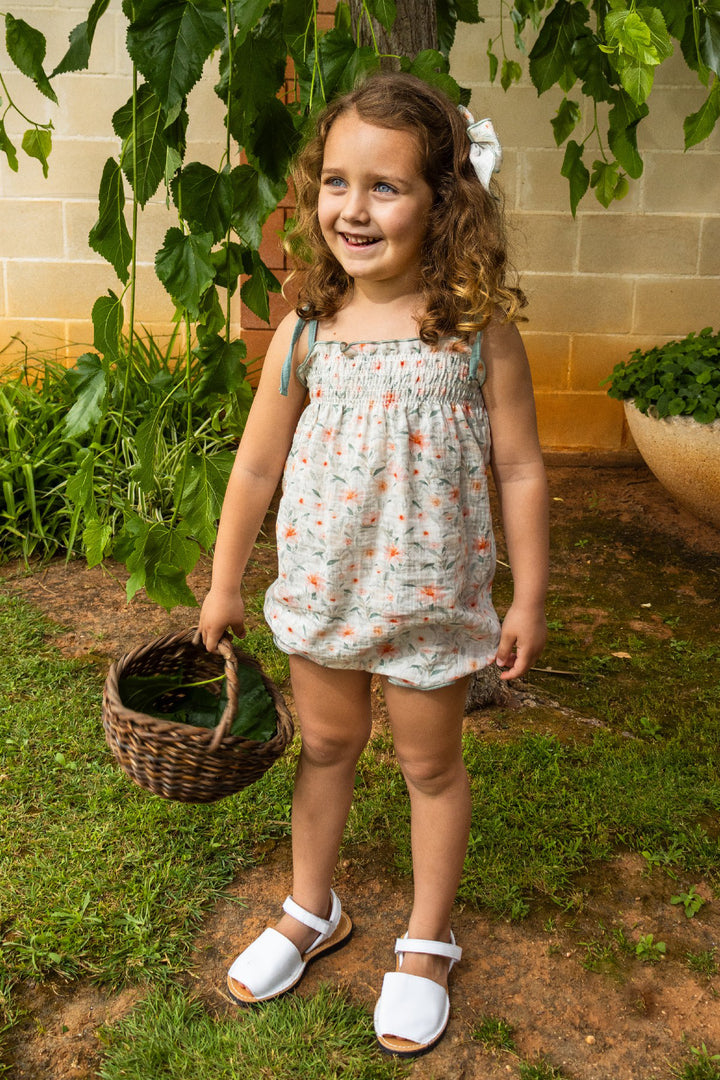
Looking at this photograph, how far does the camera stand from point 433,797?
1598mm

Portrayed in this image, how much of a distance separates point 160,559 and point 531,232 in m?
2.83

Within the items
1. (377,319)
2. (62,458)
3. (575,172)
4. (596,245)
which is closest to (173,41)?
(377,319)

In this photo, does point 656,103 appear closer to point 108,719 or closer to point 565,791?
point 565,791

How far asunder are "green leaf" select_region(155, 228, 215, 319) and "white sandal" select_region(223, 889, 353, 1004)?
1.04 metres

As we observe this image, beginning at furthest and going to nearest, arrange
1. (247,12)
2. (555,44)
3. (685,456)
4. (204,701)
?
(685,456), (555,44), (204,701), (247,12)

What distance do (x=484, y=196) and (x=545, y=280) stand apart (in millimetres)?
2729

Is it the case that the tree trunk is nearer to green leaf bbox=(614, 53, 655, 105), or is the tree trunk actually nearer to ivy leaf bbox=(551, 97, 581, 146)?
ivy leaf bbox=(551, 97, 581, 146)

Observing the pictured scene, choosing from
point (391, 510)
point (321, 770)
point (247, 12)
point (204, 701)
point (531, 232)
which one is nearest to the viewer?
point (247, 12)

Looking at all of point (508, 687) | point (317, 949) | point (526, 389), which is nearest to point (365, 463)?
point (526, 389)

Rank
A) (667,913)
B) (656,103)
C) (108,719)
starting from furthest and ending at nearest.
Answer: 1. (656,103)
2. (667,913)
3. (108,719)

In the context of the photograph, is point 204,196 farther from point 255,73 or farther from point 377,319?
point 377,319

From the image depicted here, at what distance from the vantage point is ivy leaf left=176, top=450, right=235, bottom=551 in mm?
1709

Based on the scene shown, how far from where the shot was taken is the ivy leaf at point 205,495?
1709mm

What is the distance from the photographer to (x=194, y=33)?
131cm
